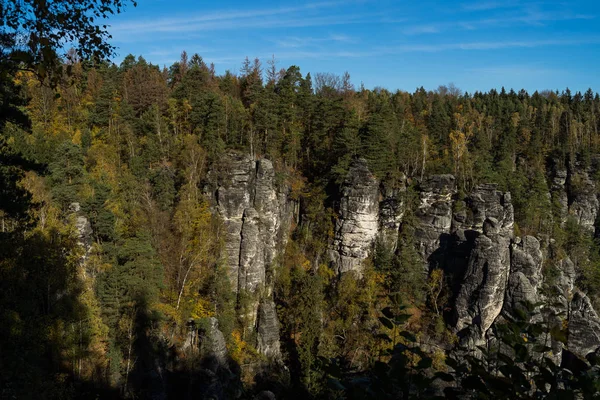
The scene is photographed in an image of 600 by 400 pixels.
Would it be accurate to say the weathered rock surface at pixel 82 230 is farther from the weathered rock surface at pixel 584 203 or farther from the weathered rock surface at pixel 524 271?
the weathered rock surface at pixel 584 203

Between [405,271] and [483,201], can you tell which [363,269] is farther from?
[483,201]

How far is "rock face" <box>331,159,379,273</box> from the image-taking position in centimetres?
3994

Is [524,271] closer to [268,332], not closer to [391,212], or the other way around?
[391,212]

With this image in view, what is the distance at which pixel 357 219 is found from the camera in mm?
40188

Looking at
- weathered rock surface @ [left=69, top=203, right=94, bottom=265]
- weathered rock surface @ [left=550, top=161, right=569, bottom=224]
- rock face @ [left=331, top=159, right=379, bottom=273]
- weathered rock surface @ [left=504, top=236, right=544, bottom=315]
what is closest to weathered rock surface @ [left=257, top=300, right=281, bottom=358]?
rock face @ [left=331, top=159, right=379, bottom=273]

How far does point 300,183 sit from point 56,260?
25.5 m

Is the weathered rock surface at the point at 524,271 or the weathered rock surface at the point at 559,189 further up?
the weathered rock surface at the point at 559,189

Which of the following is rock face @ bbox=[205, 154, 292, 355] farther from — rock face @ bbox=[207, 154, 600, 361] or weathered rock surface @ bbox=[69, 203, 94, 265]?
weathered rock surface @ bbox=[69, 203, 94, 265]

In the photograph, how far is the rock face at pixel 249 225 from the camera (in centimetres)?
3416

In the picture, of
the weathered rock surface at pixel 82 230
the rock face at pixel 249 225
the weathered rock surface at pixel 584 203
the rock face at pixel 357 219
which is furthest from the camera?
the weathered rock surface at pixel 584 203

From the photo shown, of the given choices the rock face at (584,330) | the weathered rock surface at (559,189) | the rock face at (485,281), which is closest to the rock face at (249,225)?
the rock face at (485,281)

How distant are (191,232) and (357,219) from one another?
15974 mm

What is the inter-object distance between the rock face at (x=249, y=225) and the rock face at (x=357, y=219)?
6.95 m

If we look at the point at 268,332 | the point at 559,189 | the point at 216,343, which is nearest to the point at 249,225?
the point at 268,332
